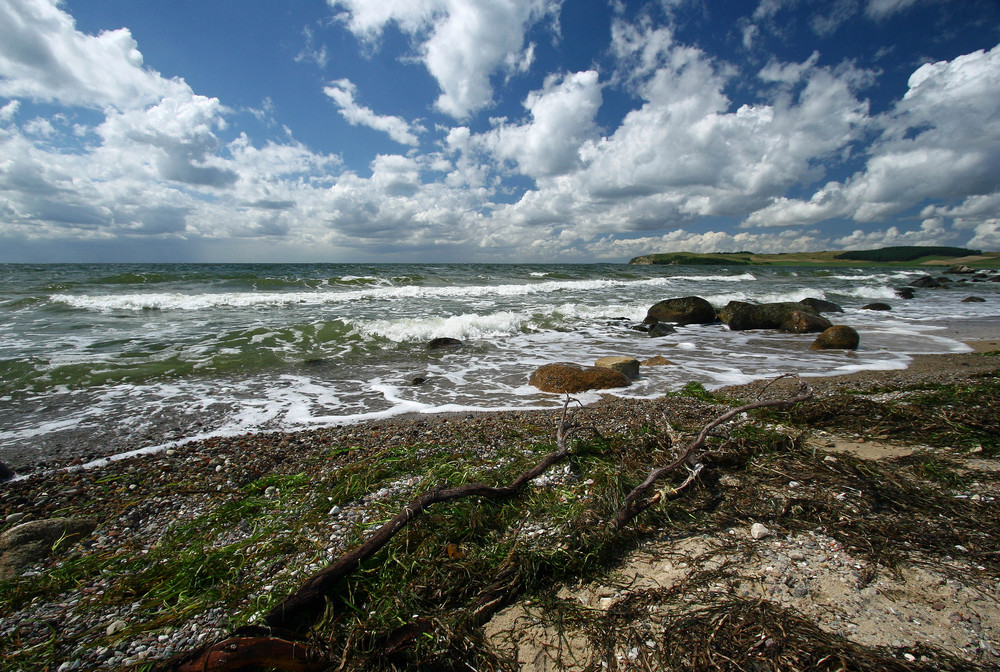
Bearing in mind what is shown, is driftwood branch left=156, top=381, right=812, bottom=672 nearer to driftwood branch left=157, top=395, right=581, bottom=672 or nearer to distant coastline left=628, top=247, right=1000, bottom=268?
driftwood branch left=157, top=395, right=581, bottom=672

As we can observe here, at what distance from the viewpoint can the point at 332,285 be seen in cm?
2733

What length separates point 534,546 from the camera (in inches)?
91.8

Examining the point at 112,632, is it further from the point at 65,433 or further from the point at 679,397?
the point at 679,397

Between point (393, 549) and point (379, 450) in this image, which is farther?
point (379, 450)

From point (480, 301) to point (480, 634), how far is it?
18.9 m

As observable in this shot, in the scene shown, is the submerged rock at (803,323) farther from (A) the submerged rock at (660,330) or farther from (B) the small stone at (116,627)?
(B) the small stone at (116,627)

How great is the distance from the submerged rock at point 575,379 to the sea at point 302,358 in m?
0.26

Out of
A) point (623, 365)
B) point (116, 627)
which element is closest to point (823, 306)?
point (623, 365)

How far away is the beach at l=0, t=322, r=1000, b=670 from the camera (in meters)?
1.79

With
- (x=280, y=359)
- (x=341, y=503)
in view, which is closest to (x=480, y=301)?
(x=280, y=359)

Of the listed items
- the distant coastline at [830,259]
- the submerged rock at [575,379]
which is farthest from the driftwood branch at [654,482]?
the distant coastline at [830,259]

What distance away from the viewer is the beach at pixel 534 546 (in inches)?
70.4

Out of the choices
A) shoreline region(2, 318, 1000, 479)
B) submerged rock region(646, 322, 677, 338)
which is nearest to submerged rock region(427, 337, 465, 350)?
shoreline region(2, 318, 1000, 479)

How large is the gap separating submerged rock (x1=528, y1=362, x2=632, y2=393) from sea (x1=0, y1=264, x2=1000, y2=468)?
259 mm
